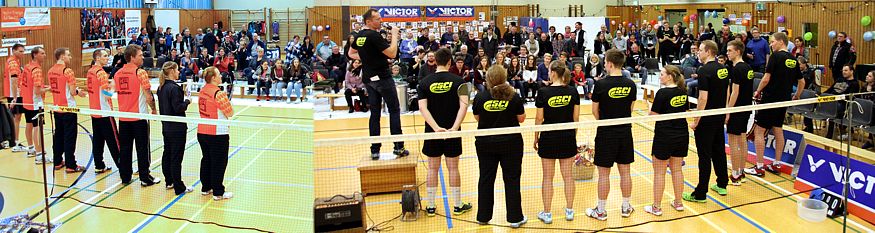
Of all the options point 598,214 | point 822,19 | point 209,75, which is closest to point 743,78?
point 598,214

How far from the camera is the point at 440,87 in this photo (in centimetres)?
639

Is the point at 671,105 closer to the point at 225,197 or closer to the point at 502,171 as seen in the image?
the point at 502,171

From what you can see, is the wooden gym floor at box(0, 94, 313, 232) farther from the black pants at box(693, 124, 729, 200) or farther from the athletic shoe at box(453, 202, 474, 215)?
the black pants at box(693, 124, 729, 200)

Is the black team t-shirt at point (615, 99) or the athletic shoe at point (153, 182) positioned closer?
the black team t-shirt at point (615, 99)

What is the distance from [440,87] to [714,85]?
3.27m

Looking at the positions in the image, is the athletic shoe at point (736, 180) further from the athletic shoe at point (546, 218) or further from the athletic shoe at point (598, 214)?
the athletic shoe at point (546, 218)

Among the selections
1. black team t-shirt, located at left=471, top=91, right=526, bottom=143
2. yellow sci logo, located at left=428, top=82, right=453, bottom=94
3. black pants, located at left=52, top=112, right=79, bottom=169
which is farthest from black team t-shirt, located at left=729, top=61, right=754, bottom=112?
black pants, located at left=52, top=112, right=79, bottom=169

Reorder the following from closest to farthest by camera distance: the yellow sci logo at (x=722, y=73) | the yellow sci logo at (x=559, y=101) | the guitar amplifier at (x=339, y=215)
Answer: the guitar amplifier at (x=339, y=215), the yellow sci logo at (x=559, y=101), the yellow sci logo at (x=722, y=73)

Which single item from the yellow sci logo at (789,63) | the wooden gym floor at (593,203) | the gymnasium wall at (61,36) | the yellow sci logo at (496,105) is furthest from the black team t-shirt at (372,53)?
the gymnasium wall at (61,36)

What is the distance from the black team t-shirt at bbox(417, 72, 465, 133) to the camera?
6395mm

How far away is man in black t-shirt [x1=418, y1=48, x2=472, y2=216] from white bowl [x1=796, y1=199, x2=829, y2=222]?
3.73 m

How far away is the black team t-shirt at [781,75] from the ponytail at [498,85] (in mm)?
4104

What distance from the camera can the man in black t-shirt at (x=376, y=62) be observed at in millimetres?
7152

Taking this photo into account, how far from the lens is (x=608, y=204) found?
7.36 metres
